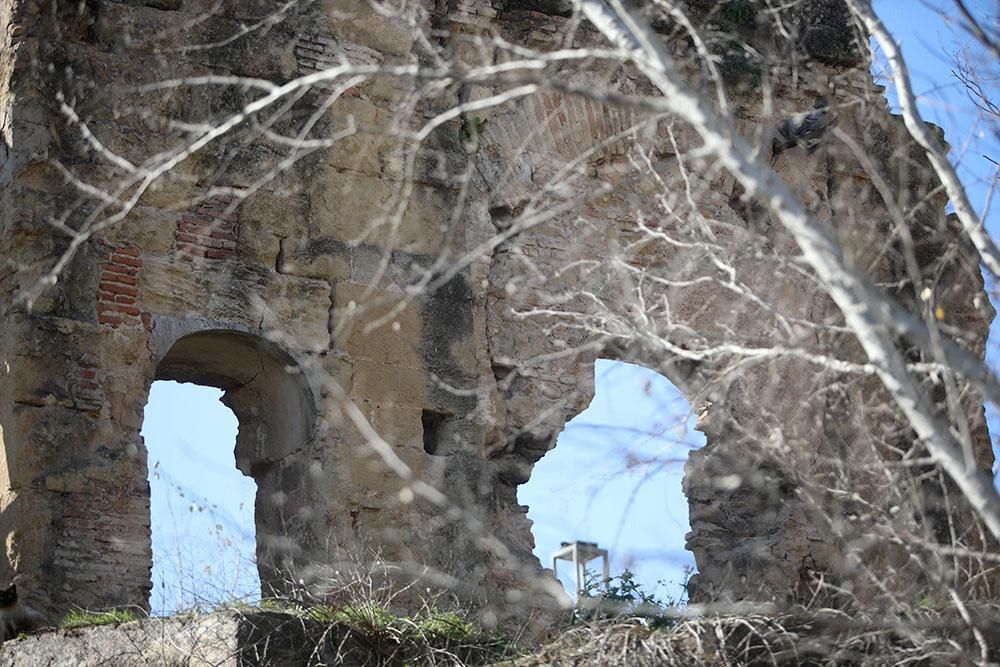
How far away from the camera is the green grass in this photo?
7.71 metres

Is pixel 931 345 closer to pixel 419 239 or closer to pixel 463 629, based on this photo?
pixel 463 629

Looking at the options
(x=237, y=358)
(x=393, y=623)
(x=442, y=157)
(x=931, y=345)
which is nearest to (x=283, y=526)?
(x=237, y=358)

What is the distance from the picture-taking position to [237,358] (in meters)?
9.48

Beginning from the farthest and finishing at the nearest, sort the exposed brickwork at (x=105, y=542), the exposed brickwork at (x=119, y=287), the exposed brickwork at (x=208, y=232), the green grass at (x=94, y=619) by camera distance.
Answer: the exposed brickwork at (x=208, y=232), the exposed brickwork at (x=119, y=287), the exposed brickwork at (x=105, y=542), the green grass at (x=94, y=619)

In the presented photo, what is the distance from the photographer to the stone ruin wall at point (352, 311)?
8.65 metres

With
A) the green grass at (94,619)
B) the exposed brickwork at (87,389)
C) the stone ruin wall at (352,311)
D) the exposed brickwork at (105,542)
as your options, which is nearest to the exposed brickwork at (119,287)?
the stone ruin wall at (352,311)

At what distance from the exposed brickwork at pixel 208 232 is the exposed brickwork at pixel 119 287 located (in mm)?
272

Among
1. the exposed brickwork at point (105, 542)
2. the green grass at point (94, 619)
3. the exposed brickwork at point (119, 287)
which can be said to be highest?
the exposed brickwork at point (119, 287)

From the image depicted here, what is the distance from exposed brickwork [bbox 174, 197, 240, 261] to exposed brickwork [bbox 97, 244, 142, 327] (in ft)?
0.89

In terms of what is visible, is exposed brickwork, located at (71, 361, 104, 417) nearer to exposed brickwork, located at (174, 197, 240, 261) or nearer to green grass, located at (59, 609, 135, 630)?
exposed brickwork, located at (174, 197, 240, 261)

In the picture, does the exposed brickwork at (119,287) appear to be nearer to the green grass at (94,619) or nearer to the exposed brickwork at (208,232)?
the exposed brickwork at (208,232)

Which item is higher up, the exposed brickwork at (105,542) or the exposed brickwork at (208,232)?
the exposed brickwork at (208,232)

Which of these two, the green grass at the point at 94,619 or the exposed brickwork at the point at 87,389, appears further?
the exposed brickwork at the point at 87,389

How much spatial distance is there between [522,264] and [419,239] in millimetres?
651
